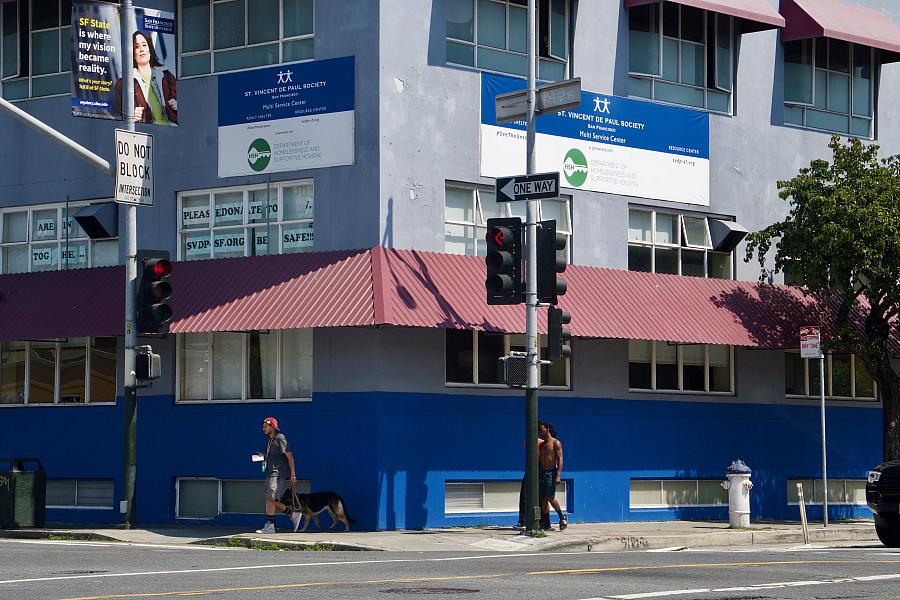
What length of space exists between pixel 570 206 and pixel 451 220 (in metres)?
2.45

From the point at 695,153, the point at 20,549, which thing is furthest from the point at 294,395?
the point at 695,153

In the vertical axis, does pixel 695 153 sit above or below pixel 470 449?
above

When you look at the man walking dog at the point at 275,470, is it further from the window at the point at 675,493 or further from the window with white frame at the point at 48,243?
the window at the point at 675,493

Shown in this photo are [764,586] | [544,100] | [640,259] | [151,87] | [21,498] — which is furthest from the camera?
[640,259]

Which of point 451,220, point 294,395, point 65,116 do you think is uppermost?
point 65,116

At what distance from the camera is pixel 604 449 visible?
1091 inches

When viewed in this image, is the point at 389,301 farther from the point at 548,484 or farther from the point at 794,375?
the point at 794,375

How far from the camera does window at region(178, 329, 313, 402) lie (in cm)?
2619

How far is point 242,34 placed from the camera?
88.9ft

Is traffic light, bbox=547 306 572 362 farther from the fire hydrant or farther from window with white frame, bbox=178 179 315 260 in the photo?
window with white frame, bbox=178 179 315 260

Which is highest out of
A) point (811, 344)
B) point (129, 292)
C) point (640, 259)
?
point (640, 259)

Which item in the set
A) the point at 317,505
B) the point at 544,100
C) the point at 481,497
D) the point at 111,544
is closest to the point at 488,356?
the point at 481,497

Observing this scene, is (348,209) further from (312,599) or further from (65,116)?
(312,599)

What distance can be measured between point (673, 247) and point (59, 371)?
36.7ft
